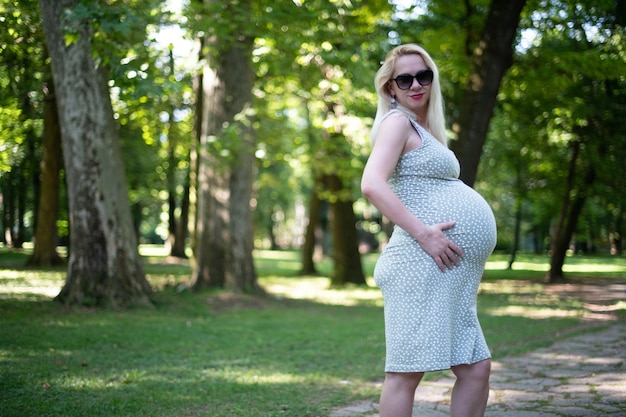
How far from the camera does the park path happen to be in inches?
165

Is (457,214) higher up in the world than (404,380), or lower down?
higher up

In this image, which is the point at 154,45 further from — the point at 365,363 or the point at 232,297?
the point at 365,363

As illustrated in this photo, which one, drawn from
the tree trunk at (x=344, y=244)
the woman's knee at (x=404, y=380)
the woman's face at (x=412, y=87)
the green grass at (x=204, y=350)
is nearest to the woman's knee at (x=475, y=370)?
the woman's knee at (x=404, y=380)

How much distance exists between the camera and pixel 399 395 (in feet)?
8.75

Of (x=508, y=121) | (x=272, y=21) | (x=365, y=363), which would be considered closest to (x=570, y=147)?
(x=508, y=121)

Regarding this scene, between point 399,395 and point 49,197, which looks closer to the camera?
point 399,395

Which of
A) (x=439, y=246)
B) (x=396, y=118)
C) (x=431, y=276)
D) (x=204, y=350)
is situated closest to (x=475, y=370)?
(x=431, y=276)

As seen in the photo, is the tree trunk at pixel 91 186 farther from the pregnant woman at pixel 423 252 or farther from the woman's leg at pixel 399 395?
the woman's leg at pixel 399 395

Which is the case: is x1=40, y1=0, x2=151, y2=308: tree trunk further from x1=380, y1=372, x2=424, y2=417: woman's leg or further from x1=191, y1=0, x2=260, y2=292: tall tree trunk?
x1=380, y1=372, x2=424, y2=417: woman's leg

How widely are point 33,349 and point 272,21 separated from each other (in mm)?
5002

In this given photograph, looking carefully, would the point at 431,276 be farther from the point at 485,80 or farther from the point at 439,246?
the point at 485,80

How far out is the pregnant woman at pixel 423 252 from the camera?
105 inches

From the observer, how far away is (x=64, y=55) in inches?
333

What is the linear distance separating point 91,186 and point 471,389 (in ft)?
23.6
